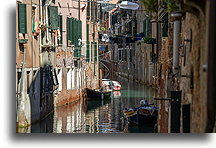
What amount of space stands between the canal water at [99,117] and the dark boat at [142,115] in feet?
0.59

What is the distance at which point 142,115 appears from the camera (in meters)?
11.3

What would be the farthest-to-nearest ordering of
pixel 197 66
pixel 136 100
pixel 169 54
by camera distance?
pixel 136 100 < pixel 169 54 < pixel 197 66

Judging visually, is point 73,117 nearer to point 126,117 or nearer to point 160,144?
point 126,117

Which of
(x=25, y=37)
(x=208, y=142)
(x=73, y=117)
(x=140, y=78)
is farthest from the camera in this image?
(x=73, y=117)

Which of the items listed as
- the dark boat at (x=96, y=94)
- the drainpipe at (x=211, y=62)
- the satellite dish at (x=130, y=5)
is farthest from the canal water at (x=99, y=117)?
the drainpipe at (x=211, y=62)

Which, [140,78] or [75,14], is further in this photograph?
[75,14]

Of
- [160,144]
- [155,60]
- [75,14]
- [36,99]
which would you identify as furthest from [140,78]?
[75,14]

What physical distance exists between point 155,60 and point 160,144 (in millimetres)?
3884

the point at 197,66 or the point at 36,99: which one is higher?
the point at 197,66

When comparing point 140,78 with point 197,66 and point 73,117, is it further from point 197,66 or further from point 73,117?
point 197,66

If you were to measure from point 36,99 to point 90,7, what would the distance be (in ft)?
22.7

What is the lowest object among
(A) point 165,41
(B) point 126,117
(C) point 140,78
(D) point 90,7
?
(B) point 126,117

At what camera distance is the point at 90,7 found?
16250 millimetres

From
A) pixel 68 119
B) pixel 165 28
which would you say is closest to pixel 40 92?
pixel 68 119
